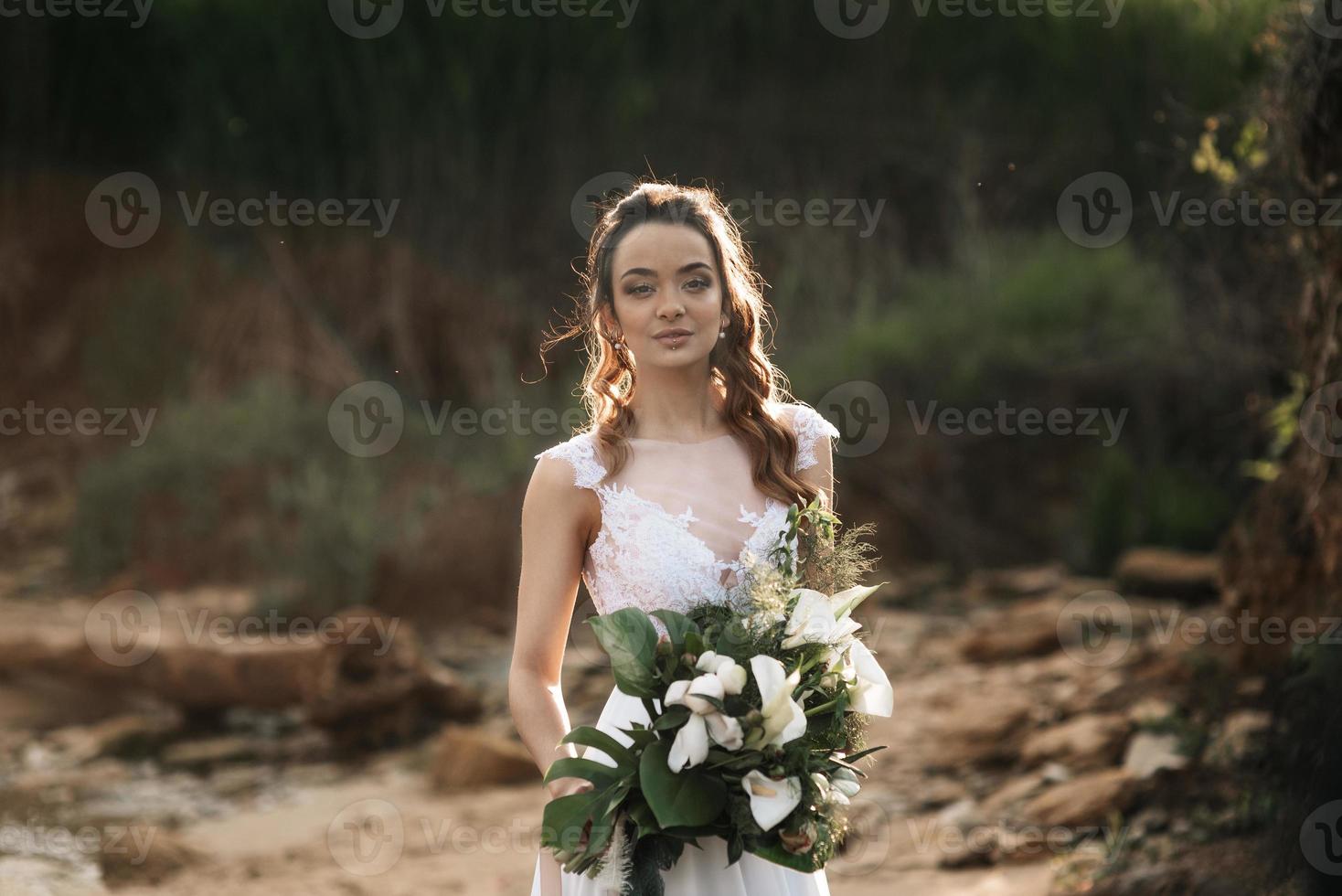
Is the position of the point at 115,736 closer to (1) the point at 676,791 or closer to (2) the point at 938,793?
(2) the point at 938,793

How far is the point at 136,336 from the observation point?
34.9 ft

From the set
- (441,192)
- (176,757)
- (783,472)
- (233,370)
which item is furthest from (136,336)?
(783,472)

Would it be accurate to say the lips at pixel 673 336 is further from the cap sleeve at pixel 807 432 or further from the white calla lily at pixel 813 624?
the white calla lily at pixel 813 624

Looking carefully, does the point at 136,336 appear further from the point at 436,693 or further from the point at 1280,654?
the point at 1280,654

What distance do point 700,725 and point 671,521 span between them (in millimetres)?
496

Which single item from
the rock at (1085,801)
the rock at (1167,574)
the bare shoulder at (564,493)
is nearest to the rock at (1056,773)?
the rock at (1085,801)

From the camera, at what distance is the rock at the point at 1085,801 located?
5188mm

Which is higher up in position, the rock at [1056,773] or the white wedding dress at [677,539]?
the white wedding dress at [677,539]

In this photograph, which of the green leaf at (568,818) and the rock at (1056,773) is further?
the rock at (1056,773)

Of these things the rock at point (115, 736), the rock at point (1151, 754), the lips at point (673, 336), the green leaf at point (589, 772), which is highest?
the lips at point (673, 336)

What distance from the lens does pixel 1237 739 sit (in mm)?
5125

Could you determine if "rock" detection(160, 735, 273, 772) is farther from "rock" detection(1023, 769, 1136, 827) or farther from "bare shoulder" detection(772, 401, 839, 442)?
"bare shoulder" detection(772, 401, 839, 442)

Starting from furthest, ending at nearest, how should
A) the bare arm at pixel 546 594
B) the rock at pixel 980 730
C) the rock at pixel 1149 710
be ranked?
the rock at pixel 980 730 < the rock at pixel 1149 710 < the bare arm at pixel 546 594

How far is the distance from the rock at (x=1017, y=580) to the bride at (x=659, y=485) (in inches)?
237
